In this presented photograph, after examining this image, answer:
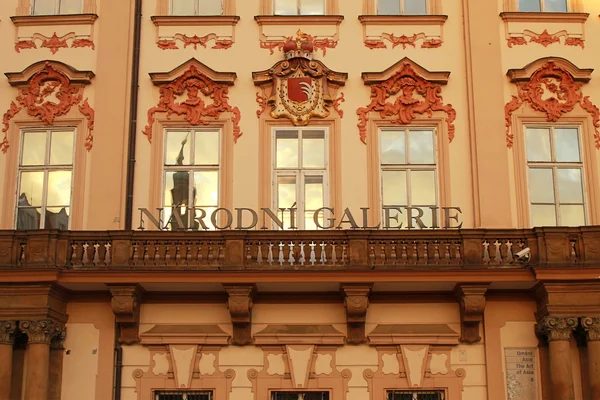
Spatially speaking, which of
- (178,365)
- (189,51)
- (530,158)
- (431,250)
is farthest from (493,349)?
(189,51)

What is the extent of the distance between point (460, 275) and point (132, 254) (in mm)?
5237

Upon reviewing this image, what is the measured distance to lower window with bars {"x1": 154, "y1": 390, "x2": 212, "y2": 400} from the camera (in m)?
16.1

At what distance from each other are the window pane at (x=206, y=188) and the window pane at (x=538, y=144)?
5.45 metres

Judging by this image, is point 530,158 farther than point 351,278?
Yes

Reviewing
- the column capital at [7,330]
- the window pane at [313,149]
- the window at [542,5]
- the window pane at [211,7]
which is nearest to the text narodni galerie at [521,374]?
the window pane at [313,149]

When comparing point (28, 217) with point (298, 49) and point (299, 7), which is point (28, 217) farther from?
point (299, 7)

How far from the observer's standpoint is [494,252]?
16.0 metres

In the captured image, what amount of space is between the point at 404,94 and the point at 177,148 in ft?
13.5

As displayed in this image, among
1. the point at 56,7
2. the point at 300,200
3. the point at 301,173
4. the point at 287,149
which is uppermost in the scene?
the point at 56,7

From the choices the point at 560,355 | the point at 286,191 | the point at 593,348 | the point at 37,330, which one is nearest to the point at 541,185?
the point at 593,348

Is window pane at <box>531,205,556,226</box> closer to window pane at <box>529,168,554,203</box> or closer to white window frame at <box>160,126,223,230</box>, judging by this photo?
window pane at <box>529,168,554,203</box>

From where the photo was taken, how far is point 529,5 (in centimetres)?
1822

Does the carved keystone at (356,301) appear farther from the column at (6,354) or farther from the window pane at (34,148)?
the window pane at (34,148)

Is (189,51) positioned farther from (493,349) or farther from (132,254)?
(493,349)
